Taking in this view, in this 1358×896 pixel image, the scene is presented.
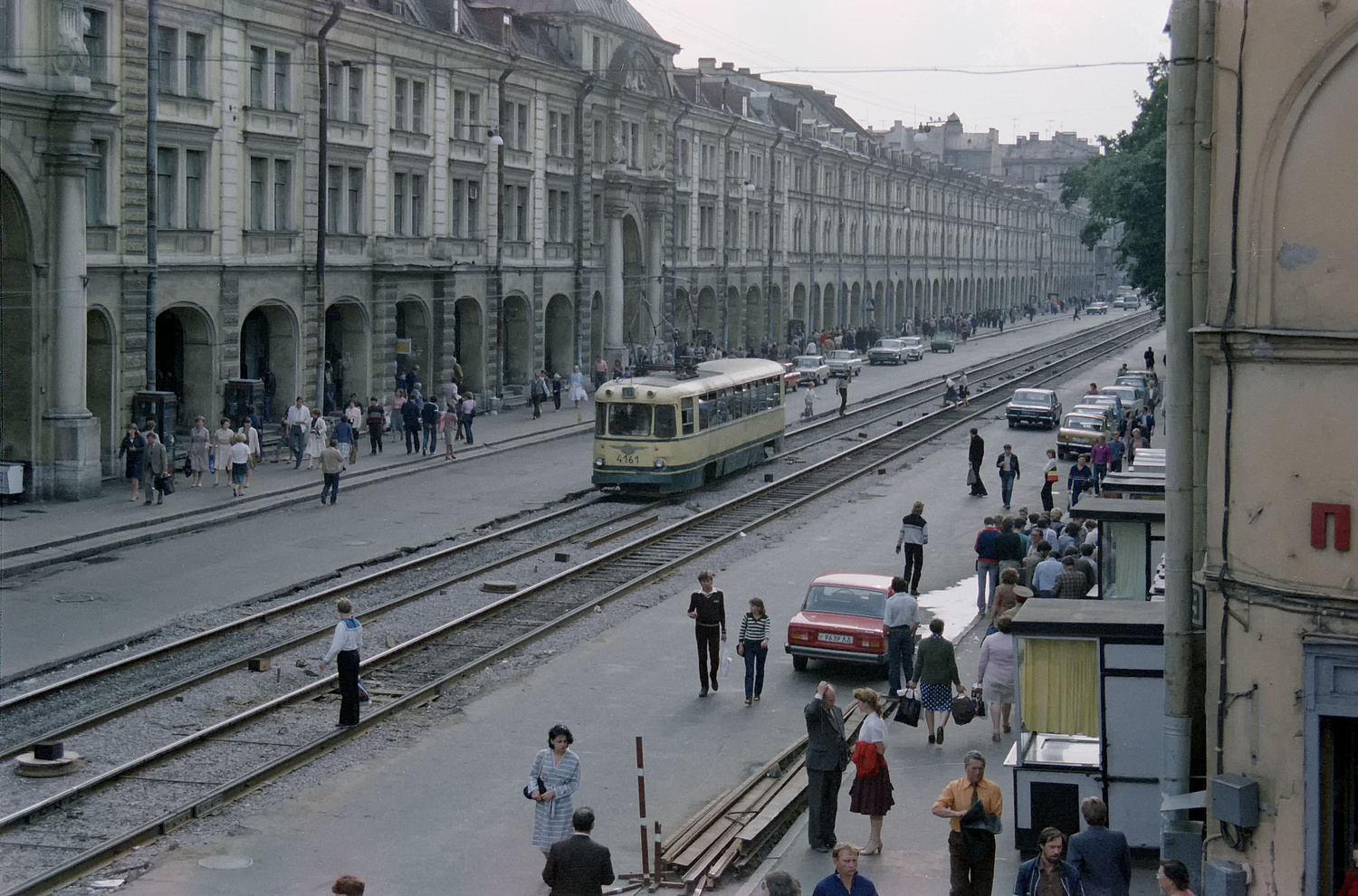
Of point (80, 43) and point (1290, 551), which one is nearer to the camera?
point (1290, 551)

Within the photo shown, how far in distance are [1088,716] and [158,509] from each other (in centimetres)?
2216

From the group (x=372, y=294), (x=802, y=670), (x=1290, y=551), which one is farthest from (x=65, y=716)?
(x=372, y=294)

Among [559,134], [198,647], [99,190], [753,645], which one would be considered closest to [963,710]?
[753,645]

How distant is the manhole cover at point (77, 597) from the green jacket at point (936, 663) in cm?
1266

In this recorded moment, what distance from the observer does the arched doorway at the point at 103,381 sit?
3456 cm

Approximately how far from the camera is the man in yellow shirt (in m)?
11.8

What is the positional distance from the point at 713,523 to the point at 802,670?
12.3 metres

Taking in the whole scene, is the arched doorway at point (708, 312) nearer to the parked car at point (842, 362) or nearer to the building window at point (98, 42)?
the parked car at point (842, 362)

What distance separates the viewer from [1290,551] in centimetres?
1026

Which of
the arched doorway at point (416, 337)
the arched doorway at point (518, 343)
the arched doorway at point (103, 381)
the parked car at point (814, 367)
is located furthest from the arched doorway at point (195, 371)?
the parked car at point (814, 367)

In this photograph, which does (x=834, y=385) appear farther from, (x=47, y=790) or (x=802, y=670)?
(x=47, y=790)

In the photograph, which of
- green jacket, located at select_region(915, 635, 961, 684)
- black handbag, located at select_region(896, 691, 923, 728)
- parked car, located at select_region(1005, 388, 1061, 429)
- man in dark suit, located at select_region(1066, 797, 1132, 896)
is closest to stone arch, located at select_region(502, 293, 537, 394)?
parked car, located at select_region(1005, 388, 1061, 429)

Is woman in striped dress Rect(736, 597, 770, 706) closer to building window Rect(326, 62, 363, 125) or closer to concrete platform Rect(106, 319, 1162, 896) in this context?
concrete platform Rect(106, 319, 1162, 896)

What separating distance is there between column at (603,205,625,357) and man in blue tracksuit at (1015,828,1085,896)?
52289 mm
